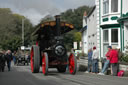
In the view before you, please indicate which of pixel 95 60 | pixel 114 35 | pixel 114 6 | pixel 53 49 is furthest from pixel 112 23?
pixel 53 49

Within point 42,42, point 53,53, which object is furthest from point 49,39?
point 53,53

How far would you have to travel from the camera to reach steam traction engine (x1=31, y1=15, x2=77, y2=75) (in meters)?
14.0

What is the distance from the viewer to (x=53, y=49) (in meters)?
14.0

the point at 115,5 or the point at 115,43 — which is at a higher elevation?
the point at 115,5

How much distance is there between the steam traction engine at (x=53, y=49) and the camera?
1397 cm

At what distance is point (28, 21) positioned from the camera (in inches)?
3029

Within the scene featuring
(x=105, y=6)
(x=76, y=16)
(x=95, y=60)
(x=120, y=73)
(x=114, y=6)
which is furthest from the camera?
(x=76, y=16)

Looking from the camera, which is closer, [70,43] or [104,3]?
[104,3]

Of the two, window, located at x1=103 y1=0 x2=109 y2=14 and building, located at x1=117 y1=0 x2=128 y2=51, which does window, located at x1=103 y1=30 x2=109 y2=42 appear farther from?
building, located at x1=117 y1=0 x2=128 y2=51

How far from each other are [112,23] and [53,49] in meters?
7.82

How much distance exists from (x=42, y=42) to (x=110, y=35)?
669 cm

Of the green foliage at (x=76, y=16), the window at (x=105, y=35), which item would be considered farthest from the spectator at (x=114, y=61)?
the green foliage at (x=76, y=16)

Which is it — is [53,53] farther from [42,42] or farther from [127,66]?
[127,66]

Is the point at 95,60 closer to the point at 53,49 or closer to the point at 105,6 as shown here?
the point at 53,49
